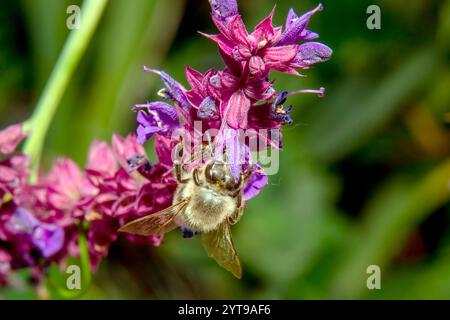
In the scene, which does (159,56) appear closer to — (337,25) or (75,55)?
→ (337,25)

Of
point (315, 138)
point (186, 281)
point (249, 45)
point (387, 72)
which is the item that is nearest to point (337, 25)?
point (387, 72)

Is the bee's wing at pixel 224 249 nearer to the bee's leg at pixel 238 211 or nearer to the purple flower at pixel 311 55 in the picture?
the bee's leg at pixel 238 211

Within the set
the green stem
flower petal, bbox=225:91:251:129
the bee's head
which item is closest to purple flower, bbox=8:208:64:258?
the green stem

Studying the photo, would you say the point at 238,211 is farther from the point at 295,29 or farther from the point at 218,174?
the point at 295,29

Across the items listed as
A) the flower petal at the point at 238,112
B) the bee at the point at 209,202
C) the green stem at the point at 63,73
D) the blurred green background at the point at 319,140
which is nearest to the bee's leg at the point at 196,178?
the bee at the point at 209,202
